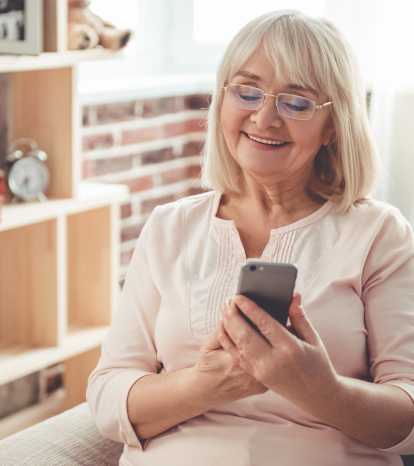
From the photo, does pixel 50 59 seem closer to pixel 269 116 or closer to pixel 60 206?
pixel 60 206

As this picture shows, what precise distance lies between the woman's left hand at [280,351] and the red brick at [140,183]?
1677mm

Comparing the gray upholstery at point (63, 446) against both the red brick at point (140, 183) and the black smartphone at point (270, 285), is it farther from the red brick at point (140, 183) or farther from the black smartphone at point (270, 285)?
the red brick at point (140, 183)

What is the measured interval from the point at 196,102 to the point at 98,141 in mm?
618

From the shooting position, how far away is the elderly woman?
112 cm

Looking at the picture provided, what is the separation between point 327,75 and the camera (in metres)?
1.27

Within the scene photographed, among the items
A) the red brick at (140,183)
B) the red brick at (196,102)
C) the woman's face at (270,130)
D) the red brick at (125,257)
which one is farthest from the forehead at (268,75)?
the red brick at (196,102)

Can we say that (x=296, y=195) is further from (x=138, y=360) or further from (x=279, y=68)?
A: (x=138, y=360)

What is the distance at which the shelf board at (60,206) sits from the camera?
5.97ft

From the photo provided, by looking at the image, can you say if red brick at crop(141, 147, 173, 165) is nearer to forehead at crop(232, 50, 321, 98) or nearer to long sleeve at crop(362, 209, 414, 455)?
forehead at crop(232, 50, 321, 98)

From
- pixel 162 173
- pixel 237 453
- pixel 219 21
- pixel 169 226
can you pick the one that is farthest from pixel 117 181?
pixel 237 453

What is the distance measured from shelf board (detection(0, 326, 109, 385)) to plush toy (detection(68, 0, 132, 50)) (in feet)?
3.02

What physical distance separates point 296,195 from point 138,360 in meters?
0.47

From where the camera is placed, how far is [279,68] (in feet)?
4.12

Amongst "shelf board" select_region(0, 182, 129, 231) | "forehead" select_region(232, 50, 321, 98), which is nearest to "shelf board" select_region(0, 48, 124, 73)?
"shelf board" select_region(0, 182, 129, 231)
